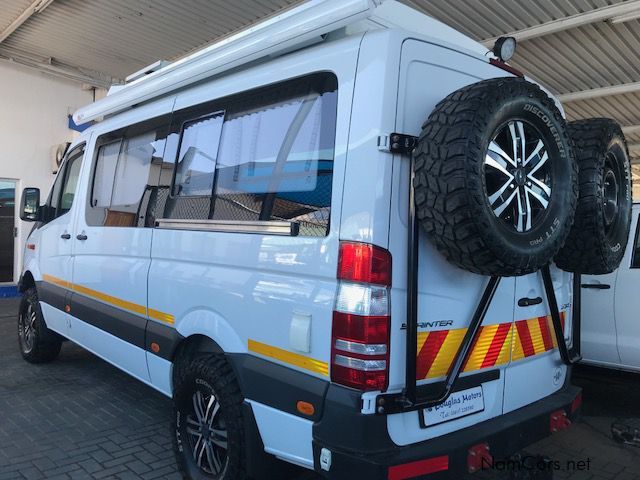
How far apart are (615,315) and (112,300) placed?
4.14 m

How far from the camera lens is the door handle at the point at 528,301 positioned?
2877mm

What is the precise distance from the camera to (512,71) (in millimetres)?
2945

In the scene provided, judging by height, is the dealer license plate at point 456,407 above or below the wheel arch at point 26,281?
below

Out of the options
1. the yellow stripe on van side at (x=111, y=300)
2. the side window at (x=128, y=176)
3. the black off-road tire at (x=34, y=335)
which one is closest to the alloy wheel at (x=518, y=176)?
the side window at (x=128, y=176)

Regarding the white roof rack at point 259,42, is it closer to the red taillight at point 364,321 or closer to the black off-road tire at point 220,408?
the red taillight at point 364,321

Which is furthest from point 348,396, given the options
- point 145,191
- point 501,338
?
point 145,191

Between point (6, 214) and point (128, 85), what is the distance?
312 inches

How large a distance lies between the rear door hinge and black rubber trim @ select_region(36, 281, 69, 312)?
3.64 meters

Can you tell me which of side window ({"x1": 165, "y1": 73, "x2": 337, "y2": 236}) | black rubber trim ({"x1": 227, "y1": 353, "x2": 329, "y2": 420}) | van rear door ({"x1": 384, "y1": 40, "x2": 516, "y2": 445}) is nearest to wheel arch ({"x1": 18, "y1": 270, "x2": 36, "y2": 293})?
side window ({"x1": 165, "y1": 73, "x2": 337, "y2": 236})

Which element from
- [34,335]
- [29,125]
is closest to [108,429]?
[34,335]

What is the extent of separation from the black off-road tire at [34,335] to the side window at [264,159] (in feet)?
9.81

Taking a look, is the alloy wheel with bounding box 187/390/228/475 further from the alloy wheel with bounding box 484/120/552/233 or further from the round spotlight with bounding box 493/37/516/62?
the round spotlight with bounding box 493/37/516/62

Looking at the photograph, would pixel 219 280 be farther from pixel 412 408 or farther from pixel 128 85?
pixel 128 85

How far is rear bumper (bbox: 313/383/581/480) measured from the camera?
2139mm
